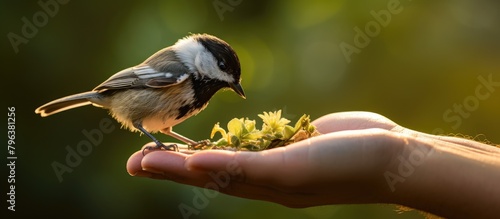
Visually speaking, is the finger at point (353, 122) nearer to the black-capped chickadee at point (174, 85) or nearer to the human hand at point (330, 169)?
the black-capped chickadee at point (174, 85)

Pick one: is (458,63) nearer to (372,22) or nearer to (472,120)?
(472,120)

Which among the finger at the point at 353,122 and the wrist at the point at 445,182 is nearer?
the wrist at the point at 445,182

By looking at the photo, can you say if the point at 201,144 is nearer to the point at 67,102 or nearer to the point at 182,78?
the point at 182,78

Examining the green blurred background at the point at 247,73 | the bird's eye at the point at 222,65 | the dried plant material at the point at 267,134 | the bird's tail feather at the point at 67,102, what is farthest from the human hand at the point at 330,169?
the green blurred background at the point at 247,73

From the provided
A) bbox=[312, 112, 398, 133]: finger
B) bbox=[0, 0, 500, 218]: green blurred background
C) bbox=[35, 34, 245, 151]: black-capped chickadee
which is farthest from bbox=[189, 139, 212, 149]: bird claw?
bbox=[0, 0, 500, 218]: green blurred background

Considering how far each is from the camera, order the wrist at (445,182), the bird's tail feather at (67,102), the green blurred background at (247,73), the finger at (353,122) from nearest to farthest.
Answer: the wrist at (445,182), the finger at (353,122), the bird's tail feather at (67,102), the green blurred background at (247,73)

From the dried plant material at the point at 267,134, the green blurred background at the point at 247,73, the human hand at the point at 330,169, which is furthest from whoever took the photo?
the green blurred background at the point at 247,73

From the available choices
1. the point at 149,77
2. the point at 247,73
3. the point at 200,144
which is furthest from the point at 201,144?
the point at 247,73
